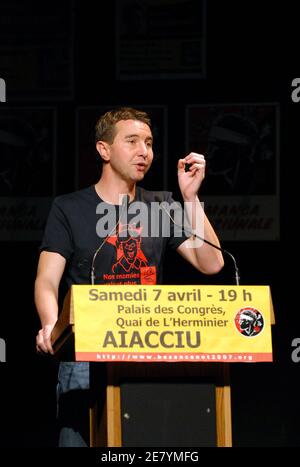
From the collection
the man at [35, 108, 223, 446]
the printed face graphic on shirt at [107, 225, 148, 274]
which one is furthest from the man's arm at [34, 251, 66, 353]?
the printed face graphic on shirt at [107, 225, 148, 274]

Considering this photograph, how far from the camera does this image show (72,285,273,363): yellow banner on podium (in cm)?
260

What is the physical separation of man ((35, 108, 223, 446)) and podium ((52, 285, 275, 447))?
0.35 metres

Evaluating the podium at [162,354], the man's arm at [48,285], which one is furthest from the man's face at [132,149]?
the podium at [162,354]

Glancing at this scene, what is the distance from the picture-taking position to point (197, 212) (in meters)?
3.18

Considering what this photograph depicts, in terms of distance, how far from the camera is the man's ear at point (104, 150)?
3355 mm

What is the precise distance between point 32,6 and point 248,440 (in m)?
2.58

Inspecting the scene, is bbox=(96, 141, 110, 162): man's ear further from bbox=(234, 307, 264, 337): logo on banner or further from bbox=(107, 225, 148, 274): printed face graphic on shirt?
bbox=(234, 307, 264, 337): logo on banner

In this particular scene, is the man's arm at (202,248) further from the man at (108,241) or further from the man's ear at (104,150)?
the man's ear at (104,150)

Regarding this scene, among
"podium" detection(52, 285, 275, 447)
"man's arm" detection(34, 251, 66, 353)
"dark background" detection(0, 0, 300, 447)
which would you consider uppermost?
"dark background" detection(0, 0, 300, 447)

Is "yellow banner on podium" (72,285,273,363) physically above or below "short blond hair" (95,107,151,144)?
below

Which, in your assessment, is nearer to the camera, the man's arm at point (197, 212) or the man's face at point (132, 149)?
the man's arm at point (197, 212)

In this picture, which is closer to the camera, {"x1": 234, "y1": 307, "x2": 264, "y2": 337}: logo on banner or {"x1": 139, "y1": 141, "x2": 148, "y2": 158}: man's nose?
{"x1": 234, "y1": 307, "x2": 264, "y2": 337}: logo on banner

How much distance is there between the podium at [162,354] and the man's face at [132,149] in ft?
2.28

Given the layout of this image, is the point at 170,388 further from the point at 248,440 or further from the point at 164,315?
the point at 248,440
